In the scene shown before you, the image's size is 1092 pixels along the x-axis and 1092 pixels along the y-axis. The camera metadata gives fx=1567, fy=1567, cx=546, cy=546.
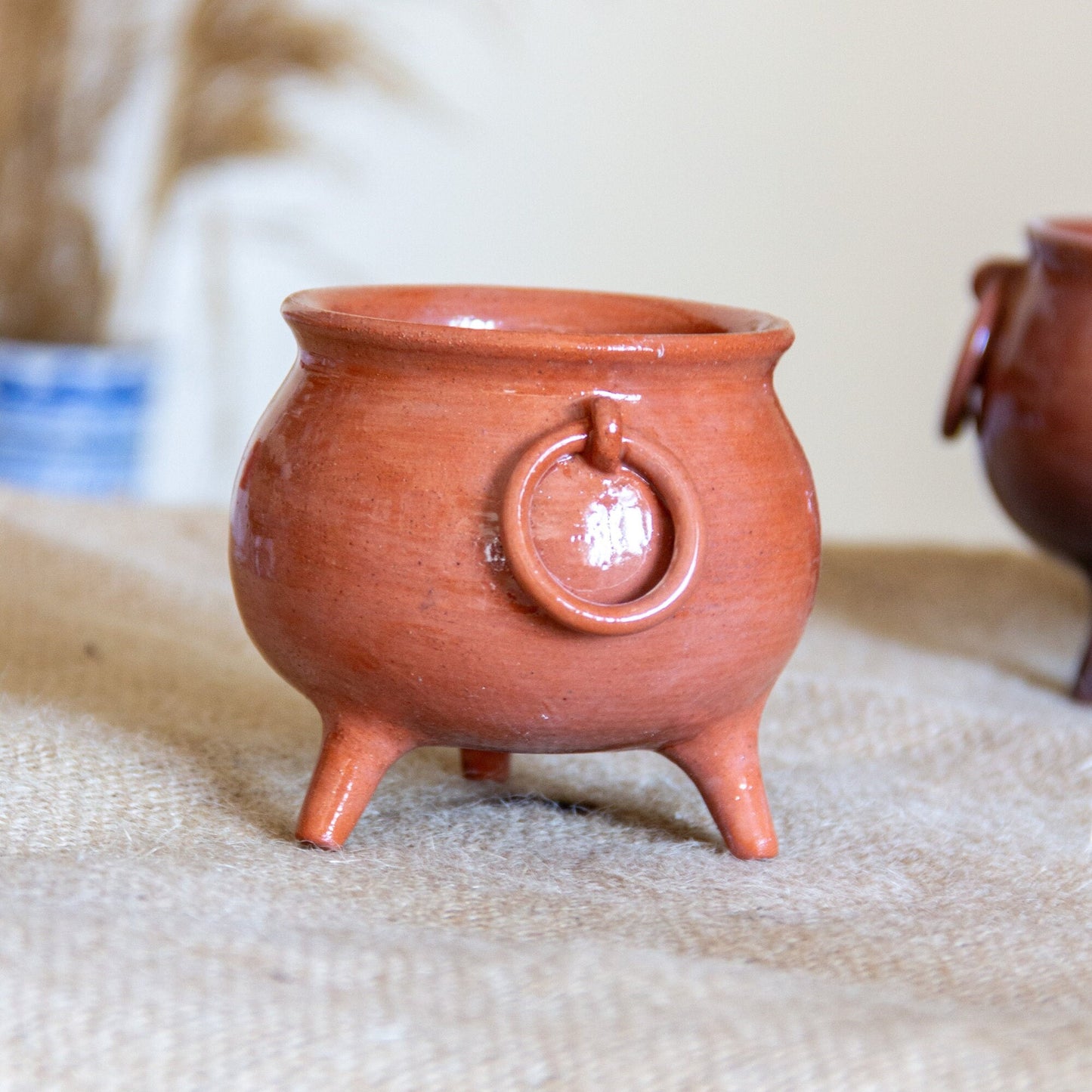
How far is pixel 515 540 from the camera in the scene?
2.11 feet

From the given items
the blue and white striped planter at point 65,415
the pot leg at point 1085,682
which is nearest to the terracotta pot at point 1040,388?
the pot leg at point 1085,682

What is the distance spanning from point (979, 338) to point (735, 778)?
1.71 feet

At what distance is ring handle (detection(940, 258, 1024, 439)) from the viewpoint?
114 centimetres

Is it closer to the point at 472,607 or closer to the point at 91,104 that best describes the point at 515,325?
the point at 472,607

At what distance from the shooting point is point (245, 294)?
7.59 ft

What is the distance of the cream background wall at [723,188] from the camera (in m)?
2.02

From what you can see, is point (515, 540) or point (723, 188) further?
point (723, 188)

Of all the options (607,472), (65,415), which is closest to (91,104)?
(65,415)

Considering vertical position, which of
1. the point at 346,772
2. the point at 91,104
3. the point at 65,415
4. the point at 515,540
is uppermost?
the point at 91,104

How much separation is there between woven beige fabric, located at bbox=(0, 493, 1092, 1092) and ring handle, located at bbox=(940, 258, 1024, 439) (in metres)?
0.20

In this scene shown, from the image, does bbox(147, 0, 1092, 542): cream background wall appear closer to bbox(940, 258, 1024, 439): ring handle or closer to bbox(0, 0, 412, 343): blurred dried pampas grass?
bbox(0, 0, 412, 343): blurred dried pampas grass

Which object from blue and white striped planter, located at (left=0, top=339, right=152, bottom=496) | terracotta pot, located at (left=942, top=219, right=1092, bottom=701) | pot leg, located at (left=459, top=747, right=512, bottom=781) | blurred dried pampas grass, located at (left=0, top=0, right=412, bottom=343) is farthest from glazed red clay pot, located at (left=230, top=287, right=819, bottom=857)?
blurred dried pampas grass, located at (left=0, top=0, right=412, bottom=343)

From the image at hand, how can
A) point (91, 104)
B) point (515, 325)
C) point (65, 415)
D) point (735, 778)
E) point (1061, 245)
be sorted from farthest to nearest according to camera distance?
point (91, 104) → point (65, 415) → point (1061, 245) → point (515, 325) → point (735, 778)

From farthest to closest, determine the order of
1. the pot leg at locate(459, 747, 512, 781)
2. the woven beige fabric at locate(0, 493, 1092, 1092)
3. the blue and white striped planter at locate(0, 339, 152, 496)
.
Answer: the blue and white striped planter at locate(0, 339, 152, 496)
the pot leg at locate(459, 747, 512, 781)
the woven beige fabric at locate(0, 493, 1092, 1092)
